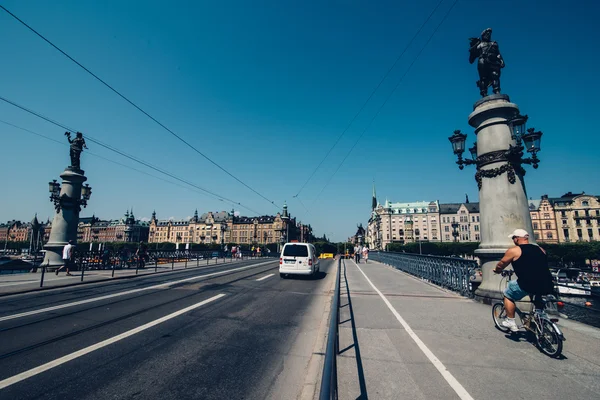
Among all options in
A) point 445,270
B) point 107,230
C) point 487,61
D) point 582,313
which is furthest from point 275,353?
point 107,230

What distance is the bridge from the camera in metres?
3.43

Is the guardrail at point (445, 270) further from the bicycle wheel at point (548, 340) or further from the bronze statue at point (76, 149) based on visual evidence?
the bronze statue at point (76, 149)

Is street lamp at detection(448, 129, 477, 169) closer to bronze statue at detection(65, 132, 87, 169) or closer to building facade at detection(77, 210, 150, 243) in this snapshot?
bronze statue at detection(65, 132, 87, 169)

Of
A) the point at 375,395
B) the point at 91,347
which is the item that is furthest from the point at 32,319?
the point at 375,395

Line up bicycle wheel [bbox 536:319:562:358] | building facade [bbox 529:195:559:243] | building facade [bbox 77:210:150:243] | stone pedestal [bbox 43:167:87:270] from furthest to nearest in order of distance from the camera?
1. building facade [bbox 77:210:150:243]
2. building facade [bbox 529:195:559:243]
3. stone pedestal [bbox 43:167:87:270]
4. bicycle wheel [bbox 536:319:562:358]

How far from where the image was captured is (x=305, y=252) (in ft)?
49.5

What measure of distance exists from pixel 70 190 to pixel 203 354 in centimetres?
1890

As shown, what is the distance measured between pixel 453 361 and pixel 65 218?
21.8 m

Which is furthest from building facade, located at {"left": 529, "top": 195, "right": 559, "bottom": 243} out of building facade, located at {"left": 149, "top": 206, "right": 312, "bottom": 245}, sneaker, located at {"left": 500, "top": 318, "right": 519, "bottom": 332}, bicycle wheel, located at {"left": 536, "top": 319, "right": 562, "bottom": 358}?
bicycle wheel, located at {"left": 536, "top": 319, "right": 562, "bottom": 358}

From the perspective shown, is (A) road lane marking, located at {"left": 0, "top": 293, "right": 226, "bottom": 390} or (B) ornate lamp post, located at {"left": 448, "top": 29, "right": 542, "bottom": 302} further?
(B) ornate lamp post, located at {"left": 448, "top": 29, "right": 542, "bottom": 302}

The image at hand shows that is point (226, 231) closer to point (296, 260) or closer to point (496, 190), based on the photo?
point (296, 260)

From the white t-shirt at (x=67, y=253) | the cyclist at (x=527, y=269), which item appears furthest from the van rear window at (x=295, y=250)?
the white t-shirt at (x=67, y=253)

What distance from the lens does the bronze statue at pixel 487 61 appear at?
8.91m

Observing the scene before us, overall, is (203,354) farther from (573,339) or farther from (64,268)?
(64,268)
